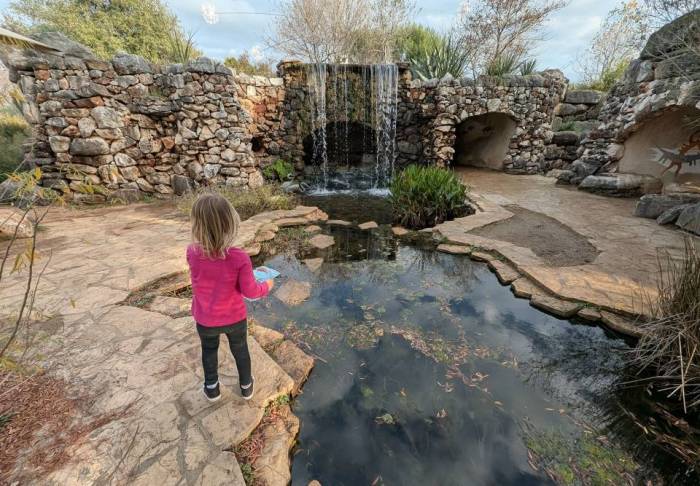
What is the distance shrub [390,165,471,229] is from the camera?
5.33 metres

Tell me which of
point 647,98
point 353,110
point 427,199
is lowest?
point 427,199

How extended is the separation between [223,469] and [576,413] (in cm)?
210

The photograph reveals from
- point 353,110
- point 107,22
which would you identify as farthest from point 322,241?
point 107,22

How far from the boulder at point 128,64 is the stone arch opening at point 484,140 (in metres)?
8.71

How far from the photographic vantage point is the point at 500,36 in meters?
11.5

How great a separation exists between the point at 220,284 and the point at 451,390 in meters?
1.67

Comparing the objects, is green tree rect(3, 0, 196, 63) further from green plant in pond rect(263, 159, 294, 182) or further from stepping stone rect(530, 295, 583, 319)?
stepping stone rect(530, 295, 583, 319)

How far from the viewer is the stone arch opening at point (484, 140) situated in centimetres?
934

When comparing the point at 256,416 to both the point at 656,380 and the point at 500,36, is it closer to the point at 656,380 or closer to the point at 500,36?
the point at 656,380

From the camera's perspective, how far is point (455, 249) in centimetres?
424

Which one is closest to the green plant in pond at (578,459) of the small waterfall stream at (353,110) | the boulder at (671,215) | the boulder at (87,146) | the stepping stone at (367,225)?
the stepping stone at (367,225)

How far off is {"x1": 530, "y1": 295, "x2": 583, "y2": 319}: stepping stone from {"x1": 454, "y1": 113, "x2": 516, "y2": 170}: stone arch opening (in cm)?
743

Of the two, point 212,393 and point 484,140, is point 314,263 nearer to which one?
point 212,393

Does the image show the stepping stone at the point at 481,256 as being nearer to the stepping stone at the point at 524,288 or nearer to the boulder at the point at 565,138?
the stepping stone at the point at 524,288
